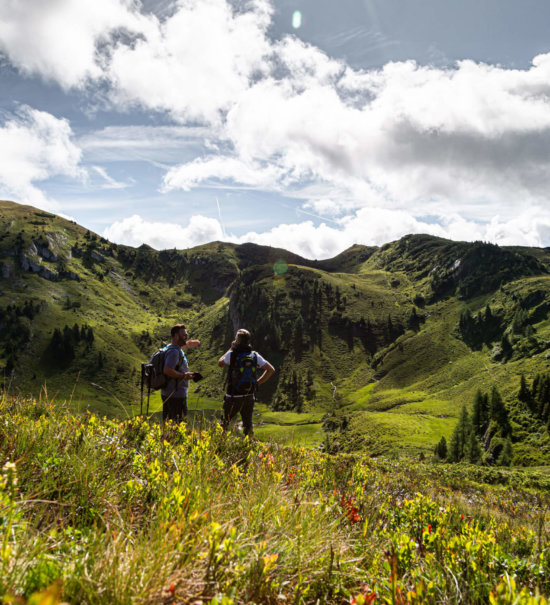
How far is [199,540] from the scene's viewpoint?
2.34 meters

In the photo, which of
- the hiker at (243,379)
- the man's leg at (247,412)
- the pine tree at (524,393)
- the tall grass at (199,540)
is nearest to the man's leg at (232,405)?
the hiker at (243,379)

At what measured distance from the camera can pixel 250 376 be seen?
9242mm

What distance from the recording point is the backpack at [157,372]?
8.55 m

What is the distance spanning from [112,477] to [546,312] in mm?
234108

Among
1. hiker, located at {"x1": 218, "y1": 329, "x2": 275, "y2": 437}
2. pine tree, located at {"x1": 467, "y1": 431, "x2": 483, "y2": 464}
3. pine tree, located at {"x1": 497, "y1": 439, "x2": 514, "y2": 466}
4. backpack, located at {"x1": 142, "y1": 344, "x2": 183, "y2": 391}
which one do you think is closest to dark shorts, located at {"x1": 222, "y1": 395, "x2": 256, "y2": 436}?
hiker, located at {"x1": 218, "y1": 329, "x2": 275, "y2": 437}

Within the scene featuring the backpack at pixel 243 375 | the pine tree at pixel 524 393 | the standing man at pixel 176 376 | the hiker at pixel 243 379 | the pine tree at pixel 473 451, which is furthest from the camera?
the pine tree at pixel 524 393

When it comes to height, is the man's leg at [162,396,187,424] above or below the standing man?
below

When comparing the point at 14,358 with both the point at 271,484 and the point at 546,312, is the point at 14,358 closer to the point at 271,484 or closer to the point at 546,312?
the point at 271,484

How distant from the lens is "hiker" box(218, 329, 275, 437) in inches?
356

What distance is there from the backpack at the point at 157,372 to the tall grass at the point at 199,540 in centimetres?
329

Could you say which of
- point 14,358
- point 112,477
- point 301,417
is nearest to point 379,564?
point 112,477

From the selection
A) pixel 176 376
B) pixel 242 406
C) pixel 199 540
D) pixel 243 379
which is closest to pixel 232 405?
pixel 242 406

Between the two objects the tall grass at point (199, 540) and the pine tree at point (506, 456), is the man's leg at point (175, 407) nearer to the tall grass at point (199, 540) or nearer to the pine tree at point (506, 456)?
the tall grass at point (199, 540)

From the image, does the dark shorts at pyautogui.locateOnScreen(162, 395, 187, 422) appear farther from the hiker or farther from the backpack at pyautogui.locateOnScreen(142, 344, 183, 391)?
the hiker
